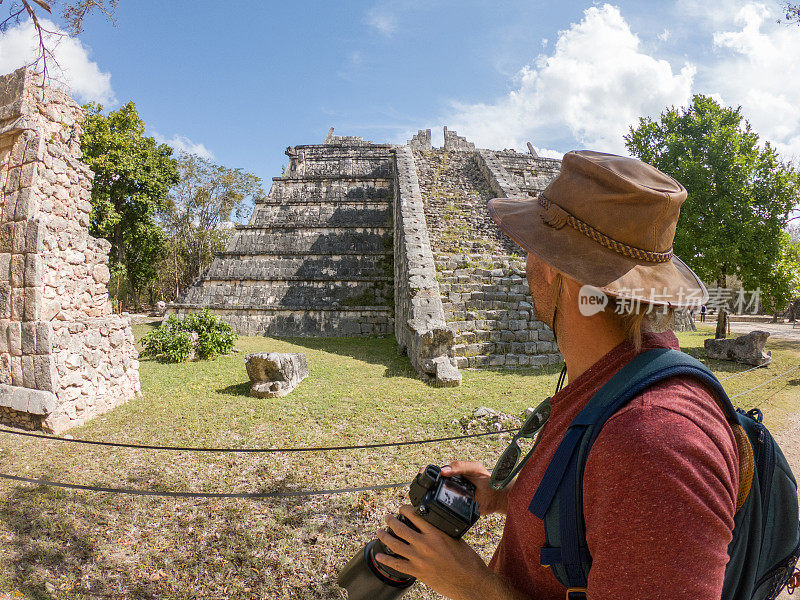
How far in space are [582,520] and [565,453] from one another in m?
0.14

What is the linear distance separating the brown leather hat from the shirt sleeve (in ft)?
1.03

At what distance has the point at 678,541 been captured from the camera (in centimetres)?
72

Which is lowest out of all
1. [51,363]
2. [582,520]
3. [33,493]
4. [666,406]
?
[33,493]

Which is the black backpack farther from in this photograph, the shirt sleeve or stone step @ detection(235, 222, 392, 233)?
stone step @ detection(235, 222, 392, 233)

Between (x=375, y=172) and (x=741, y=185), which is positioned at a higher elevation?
(x=375, y=172)

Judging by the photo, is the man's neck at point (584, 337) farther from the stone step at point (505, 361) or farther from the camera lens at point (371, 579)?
the stone step at point (505, 361)

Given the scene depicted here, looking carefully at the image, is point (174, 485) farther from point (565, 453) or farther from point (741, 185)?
Answer: point (741, 185)

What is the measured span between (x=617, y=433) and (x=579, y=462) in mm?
124

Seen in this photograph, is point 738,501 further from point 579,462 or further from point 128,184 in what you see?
point 128,184

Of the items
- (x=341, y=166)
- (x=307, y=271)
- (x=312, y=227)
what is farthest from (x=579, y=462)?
(x=341, y=166)

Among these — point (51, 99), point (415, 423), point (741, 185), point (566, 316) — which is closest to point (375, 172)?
point (741, 185)

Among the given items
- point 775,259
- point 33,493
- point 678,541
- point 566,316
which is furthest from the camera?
point 775,259

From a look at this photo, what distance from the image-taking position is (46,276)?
17.3 ft

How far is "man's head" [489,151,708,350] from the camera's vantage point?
1.02 meters
